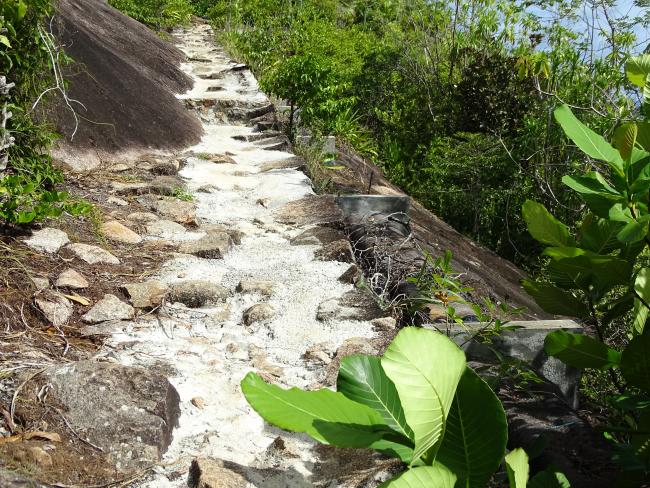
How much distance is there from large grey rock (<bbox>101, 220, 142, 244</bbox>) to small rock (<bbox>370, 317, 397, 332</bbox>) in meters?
1.39

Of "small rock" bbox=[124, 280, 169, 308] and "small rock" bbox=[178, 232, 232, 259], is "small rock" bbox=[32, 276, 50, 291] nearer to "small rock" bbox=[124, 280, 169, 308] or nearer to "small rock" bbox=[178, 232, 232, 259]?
"small rock" bbox=[124, 280, 169, 308]

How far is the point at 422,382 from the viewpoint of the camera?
2.87 feet

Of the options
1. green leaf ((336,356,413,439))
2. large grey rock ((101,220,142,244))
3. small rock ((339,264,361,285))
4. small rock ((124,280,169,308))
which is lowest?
small rock ((124,280,169,308))

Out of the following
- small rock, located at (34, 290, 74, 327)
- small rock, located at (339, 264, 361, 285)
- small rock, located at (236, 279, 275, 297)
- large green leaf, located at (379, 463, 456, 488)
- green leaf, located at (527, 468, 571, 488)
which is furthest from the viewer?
small rock, located at (339, 264, 361, 285)

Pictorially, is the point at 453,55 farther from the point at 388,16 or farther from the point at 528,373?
the point at 528,373

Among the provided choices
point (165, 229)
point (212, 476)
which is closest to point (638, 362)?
point (212, 476)

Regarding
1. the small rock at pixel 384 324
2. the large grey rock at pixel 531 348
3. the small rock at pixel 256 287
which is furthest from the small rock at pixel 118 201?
the large grey rock at pixel 531 348

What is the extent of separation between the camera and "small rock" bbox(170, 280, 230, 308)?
2.77 m

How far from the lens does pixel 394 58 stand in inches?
422

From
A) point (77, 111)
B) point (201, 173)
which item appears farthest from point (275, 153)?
point (77, 111)

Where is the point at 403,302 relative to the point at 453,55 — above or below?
below

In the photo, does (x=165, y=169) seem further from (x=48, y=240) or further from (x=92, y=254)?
(x=48, y=240)

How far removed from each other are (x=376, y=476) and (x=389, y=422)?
77cm

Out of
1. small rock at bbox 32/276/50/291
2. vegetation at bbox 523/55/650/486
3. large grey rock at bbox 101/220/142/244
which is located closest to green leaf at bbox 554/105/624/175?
vegetation at bbox 523/55/650/486
